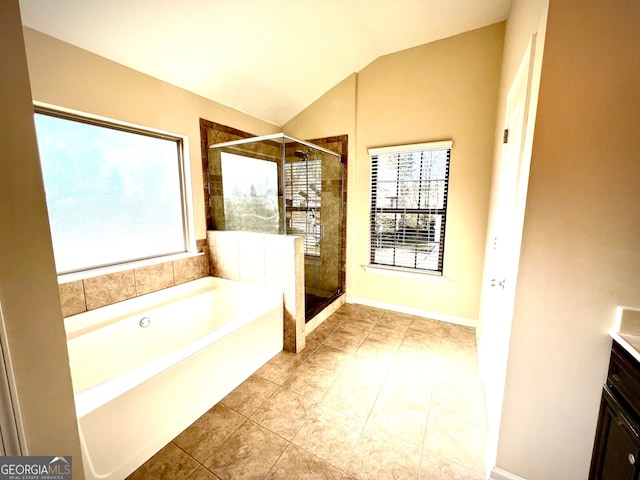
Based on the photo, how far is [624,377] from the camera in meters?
0.92

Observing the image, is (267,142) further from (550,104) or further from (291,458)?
(291,458)

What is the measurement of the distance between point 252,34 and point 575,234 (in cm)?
257

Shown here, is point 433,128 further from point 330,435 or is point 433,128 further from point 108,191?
point 108,191

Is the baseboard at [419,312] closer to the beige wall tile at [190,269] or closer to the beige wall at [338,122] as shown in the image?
the beige wall at [338,122]

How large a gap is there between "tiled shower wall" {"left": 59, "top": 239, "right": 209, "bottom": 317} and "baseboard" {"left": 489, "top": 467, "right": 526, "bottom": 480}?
102 inches

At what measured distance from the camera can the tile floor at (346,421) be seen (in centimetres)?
137

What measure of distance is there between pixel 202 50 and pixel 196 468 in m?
2.88

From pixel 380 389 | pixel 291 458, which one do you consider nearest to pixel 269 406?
pixel 291 458

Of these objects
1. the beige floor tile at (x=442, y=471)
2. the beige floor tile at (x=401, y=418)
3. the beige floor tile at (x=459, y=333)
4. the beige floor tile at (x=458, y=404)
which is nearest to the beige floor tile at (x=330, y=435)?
the beige floor tile at (x=401, y=418)

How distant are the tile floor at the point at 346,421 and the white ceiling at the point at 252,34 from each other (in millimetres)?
2638

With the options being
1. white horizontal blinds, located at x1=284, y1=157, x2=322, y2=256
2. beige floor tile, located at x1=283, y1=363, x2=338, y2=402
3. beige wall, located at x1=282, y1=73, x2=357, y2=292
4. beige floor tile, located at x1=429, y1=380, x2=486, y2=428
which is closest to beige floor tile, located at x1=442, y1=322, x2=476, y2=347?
beige floor tile, located at x1=429, y1=380, x2=486, y2=428

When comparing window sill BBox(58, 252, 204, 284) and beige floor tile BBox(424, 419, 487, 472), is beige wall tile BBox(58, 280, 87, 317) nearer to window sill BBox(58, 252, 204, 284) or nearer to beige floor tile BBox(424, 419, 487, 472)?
window sill BBox(58, 252, 204, 284)

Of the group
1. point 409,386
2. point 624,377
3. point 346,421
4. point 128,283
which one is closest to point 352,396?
point 346,421

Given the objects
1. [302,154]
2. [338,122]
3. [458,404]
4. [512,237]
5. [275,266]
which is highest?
[338,122]
